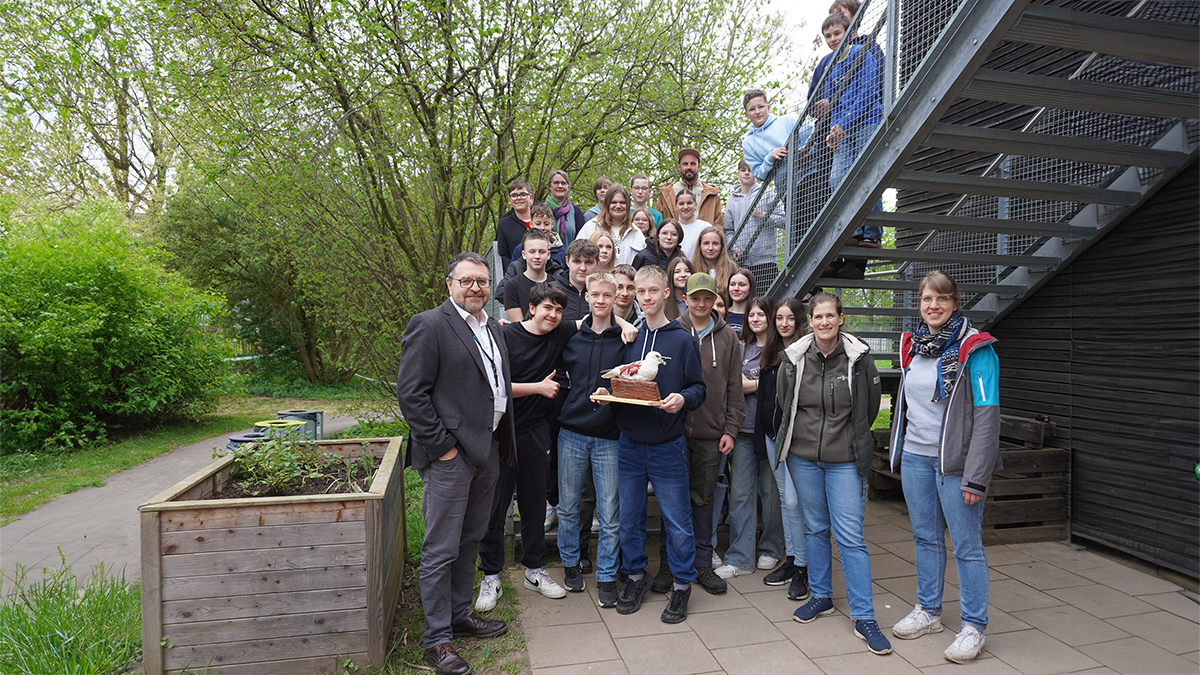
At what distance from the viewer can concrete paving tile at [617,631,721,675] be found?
10.6 ft

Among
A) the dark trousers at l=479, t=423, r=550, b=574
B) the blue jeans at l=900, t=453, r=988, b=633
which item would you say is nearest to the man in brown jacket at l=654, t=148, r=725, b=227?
the dark trousers at l=479, t=423, r=550, b=574

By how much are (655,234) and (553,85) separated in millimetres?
4167

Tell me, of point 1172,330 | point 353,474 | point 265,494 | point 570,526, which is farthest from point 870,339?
point 265,494

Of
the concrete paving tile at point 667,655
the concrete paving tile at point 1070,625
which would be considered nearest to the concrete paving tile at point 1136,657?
the concrete paving tile at point 1070,625

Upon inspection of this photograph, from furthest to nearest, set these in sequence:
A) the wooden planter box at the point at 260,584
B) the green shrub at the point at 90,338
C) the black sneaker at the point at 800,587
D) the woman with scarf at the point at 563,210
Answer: the green shrub at the point at 90,338, the woman with scarf at the point at 563,210, the black sneaker at the point at 800,587, the wooden planter box at the point at 260,584

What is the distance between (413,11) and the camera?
774 cm

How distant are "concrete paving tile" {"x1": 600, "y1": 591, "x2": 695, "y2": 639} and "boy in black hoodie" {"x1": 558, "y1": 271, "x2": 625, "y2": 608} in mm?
134

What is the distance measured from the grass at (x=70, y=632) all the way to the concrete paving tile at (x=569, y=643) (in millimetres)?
2021

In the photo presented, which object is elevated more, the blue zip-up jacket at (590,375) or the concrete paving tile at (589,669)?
the blue zip-up jacket at (590,375)

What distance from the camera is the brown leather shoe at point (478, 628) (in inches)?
139

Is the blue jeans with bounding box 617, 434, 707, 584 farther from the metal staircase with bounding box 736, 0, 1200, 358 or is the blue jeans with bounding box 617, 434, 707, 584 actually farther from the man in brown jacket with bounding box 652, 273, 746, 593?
the metal staircase with bounding box 736, 0, 1200, 358

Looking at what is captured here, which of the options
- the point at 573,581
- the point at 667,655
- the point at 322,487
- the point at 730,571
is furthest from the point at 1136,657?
the point at 322,487

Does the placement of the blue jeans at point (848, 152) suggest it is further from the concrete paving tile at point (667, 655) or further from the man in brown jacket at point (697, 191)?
the concrete paving tile at point (667, 655)

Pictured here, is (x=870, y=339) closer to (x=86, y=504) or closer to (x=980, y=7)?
(x=980, y=7)
